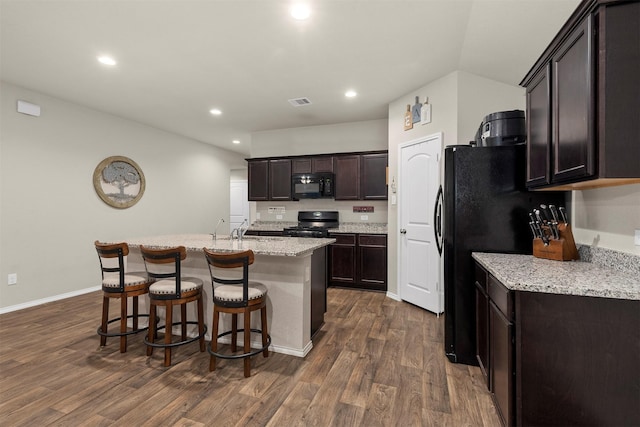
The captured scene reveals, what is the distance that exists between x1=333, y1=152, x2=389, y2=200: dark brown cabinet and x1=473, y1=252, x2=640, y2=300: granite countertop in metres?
2.99

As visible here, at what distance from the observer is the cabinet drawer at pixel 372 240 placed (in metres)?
4.64

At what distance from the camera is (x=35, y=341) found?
9.37ft

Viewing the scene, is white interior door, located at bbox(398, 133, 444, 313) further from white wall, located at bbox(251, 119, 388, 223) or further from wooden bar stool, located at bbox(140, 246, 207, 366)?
wooden bar stool, located at bbox(140, 246, 207, 366)

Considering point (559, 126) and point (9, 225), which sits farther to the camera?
point (9, 225)

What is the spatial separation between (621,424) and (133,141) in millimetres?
6345

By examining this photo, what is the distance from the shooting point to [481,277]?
2.17 meters

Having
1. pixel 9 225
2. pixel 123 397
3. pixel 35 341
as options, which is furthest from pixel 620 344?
pixel 9 225

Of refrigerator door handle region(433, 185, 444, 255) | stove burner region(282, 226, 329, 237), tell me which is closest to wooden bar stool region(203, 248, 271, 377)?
refrigerator door handle region(433, 185, 444, 255)

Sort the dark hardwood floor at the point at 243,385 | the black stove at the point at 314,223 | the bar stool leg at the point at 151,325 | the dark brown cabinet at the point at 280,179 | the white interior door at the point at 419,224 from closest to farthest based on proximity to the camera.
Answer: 1. the dark hardwood floor at the point at 243,385
2. the bar stool leg at the point at 151,325
3. the white interior door at the point at 419,224
4. the black stove at the point at 314,223
5. the dark brown cabinet at the point at 280,179

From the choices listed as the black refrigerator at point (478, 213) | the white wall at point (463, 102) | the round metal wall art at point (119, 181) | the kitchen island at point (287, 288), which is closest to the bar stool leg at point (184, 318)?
the kitchen island at point (287, 288)

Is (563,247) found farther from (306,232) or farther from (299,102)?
(299,102)

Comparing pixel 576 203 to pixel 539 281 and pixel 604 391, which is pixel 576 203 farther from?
pixel 604 391

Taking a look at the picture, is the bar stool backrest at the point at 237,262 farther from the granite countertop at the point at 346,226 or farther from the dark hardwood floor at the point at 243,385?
the granite countertop at the point at 346,226

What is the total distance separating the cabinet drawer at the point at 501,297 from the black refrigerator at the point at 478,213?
0.51 meters
